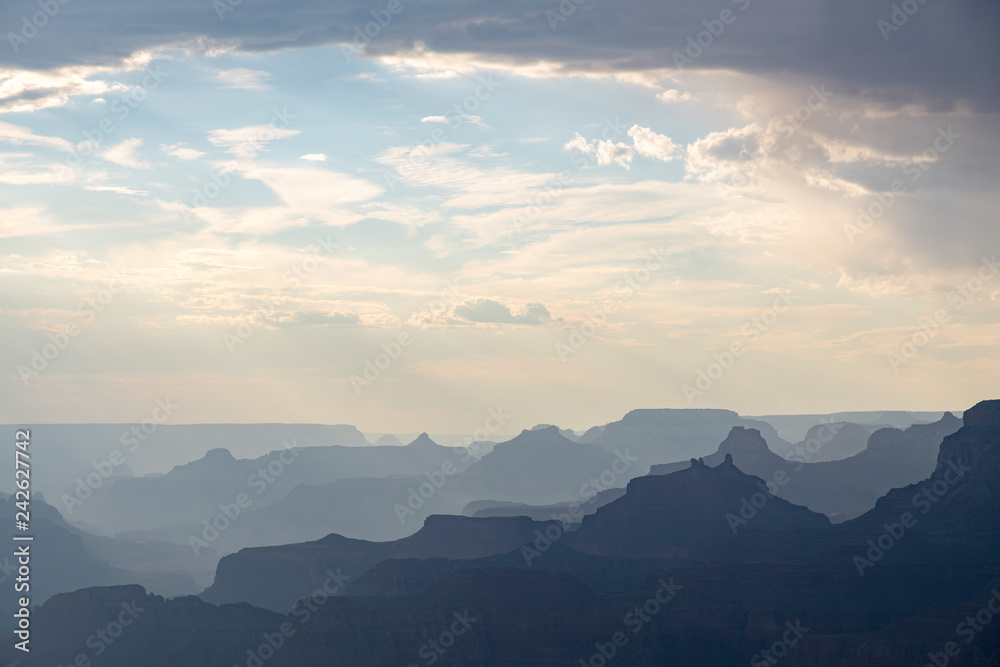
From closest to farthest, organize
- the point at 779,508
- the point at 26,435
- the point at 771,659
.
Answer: the point at 26,435 < the point at 771,659 < the point at 779,508

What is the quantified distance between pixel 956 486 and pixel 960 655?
6365cm

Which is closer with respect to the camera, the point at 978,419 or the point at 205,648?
the point at 205,648

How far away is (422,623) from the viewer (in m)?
150

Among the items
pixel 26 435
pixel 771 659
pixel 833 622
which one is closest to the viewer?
pixel 26 435

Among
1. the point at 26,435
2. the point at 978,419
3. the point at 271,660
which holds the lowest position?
the point at 271,660

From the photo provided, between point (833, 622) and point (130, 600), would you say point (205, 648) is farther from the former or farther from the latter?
point (833, 622)

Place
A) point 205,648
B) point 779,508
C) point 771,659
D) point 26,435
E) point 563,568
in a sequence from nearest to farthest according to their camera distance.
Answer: point 26,435 → point 771,659 → point 205,648 → point 563,568 → point 779,508

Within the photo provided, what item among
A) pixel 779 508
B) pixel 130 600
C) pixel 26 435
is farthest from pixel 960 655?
pixel 130 600

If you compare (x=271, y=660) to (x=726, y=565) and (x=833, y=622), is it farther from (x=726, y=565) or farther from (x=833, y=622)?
(x=833, y=622)

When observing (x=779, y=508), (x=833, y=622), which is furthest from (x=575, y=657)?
(x=779, y=508)

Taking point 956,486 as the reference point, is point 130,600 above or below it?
below

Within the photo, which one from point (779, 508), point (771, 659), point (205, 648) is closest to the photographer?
point (771, 659)

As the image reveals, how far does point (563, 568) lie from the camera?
7087 inches

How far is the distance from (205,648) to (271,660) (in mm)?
17014
